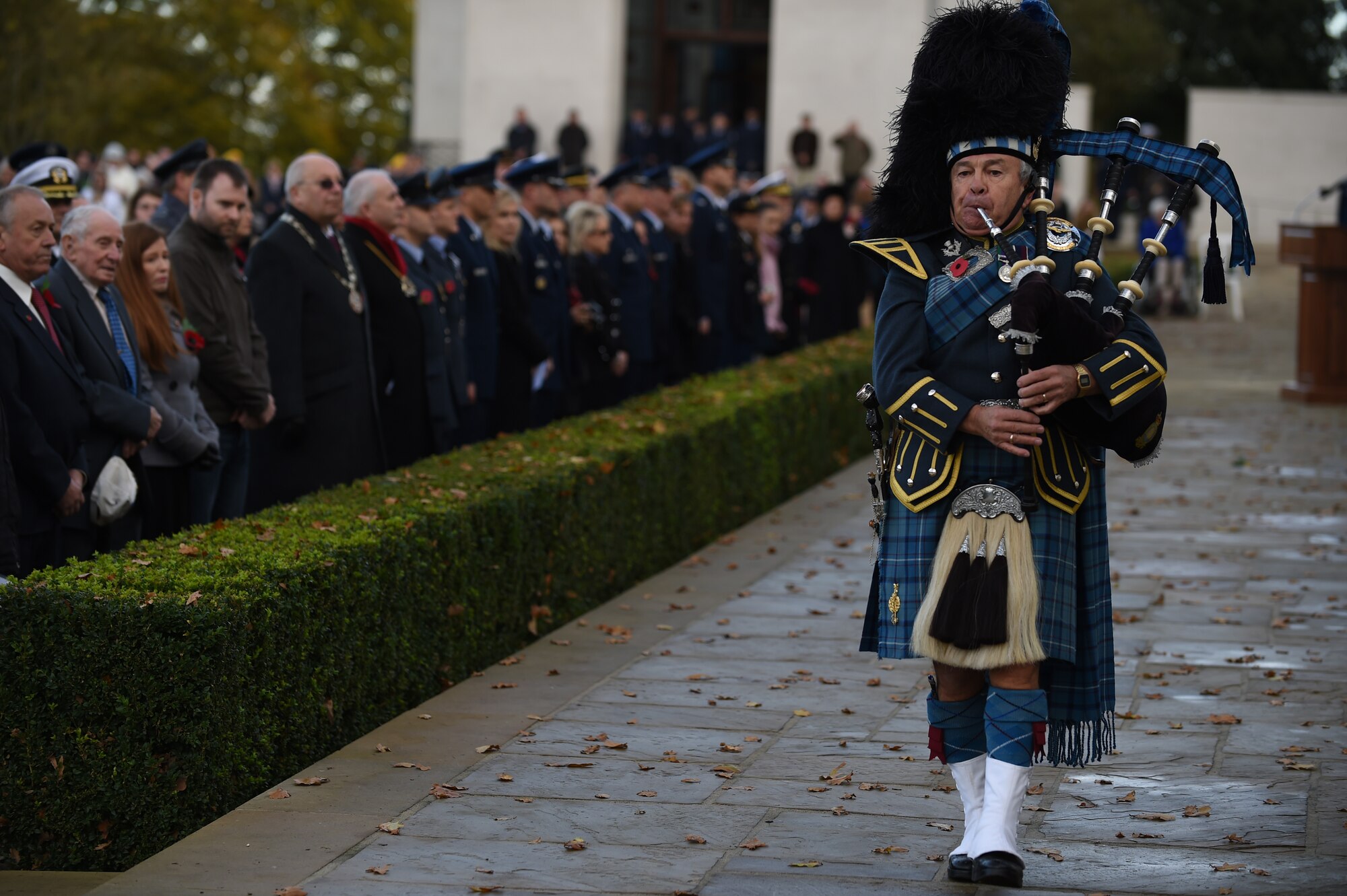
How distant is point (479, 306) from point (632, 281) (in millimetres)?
3476

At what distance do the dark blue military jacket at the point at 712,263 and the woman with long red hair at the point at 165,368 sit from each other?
879 cm

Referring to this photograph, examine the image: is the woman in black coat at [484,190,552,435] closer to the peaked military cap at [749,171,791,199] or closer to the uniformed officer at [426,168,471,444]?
the uniformed officer at [426,168,471,444]

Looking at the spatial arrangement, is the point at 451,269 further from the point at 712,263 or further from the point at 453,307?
the point at 712,263

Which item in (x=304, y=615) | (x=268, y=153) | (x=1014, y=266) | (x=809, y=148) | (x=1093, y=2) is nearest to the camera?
(x=1014, y=266)

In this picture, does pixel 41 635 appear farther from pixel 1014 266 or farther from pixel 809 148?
pixel 809 148

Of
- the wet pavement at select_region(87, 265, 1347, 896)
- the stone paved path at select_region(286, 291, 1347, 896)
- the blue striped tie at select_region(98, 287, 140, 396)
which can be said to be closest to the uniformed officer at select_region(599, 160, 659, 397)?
the wet pavement at select_region(87, 265, 1347, 896)

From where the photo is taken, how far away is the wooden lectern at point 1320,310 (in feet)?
58.4

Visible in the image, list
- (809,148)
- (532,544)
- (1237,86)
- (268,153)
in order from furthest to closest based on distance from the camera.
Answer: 1. (1237,86)
2. (268,153)
3. (809,148)
4. (532,544)

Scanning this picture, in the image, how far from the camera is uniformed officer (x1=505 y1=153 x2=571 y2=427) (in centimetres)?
1256

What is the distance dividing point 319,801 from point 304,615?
63cm

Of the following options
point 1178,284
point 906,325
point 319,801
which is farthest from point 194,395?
point 1178,284

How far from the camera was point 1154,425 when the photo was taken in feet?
16.3

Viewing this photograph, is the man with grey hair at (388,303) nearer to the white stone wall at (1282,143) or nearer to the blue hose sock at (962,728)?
the blue hose sock at (962,728)

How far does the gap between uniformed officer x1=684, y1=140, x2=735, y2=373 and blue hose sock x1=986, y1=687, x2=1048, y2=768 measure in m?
11.9
